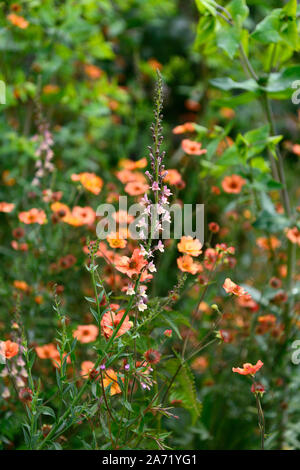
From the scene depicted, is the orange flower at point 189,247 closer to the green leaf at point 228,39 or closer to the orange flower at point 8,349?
the orange flower at point 8,349

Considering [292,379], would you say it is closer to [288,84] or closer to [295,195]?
[288,84]

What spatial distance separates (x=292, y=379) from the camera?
4.73 ft

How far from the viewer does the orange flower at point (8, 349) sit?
3.22 feet

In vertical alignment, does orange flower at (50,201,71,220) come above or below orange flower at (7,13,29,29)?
below

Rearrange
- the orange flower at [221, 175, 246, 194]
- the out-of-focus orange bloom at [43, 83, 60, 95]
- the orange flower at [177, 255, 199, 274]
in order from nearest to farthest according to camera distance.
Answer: the orange flower at [177, 255, 199, 274]
the orange flower at [221, 175, 246, 194]
the out-of-focus orange bloom at [43, 83, 60, 95]

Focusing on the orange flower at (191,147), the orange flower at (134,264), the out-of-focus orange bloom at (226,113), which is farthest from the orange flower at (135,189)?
the out-of-focus orange bloom at (226,113)

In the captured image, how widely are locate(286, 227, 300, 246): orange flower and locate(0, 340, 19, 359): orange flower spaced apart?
2.78 feet

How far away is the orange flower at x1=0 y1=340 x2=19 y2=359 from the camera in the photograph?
98cm

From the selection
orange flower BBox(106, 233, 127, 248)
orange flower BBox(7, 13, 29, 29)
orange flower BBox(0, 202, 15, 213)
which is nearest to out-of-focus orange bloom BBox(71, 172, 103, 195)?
orange flower BBox(0, 202, 15, 213)

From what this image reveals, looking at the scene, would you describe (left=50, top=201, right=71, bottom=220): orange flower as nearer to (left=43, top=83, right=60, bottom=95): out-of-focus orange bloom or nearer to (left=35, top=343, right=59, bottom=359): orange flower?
(left=35, top=343, right=59, bottom=359): orange flower

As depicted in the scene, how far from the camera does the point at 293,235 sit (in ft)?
4.64

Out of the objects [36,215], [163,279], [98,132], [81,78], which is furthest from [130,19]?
[36,215]

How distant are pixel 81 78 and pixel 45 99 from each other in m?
0.88

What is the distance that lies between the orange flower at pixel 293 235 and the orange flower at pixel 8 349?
2.78 feet
